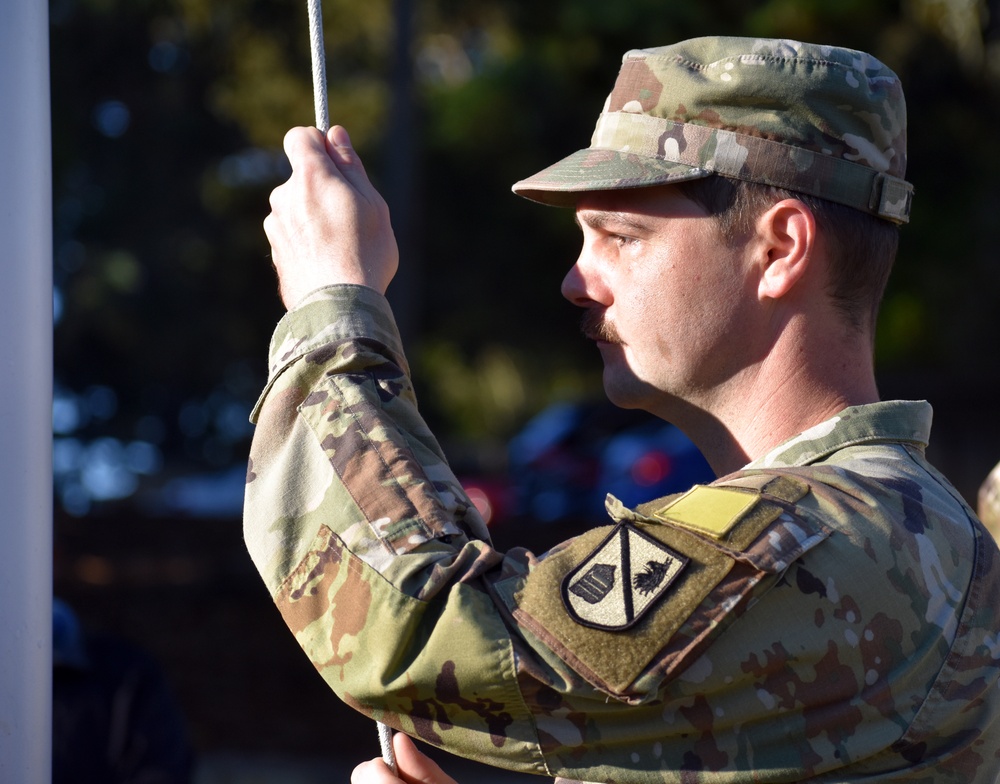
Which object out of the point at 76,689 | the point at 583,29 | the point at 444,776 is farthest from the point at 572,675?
the point at 583,29

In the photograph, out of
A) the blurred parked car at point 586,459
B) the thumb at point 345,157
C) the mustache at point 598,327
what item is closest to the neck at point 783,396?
the mustache at point 598,327

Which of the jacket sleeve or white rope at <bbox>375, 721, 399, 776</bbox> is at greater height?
the jacket sleeve

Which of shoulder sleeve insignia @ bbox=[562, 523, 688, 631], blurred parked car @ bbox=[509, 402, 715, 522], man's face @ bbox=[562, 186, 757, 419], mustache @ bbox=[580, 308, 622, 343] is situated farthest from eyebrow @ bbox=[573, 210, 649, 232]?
blurred parked car @ bbox=[509, 402, 715, 522]

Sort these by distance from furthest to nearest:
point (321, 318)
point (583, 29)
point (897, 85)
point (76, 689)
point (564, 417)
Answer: point (564, 417) < point (583, 29) < point (76, 689) < point (897, 85) < point (321, 318)

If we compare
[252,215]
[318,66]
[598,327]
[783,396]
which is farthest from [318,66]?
[252,215]

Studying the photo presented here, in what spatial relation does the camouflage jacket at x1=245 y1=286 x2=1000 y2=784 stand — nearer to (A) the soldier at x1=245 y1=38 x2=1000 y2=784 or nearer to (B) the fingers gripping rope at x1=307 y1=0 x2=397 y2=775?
(A) the soldier at x1=245 y1=38 x2=1000 y2=784

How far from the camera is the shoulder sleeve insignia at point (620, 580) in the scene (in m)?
1.41

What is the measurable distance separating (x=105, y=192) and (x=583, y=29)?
14.5 feet

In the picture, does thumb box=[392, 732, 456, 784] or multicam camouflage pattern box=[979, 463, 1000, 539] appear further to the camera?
multicam camouflage pattern box=[979, 463, 1000, 539]

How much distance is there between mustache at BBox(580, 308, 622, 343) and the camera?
1845 mm

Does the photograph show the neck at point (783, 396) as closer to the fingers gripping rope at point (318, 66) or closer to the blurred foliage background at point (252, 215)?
the fingers gripping rope at point (318, 66)

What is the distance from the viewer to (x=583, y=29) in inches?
451

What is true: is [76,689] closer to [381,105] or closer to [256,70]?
[256,70]

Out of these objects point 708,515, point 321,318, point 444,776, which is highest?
point 321,318
